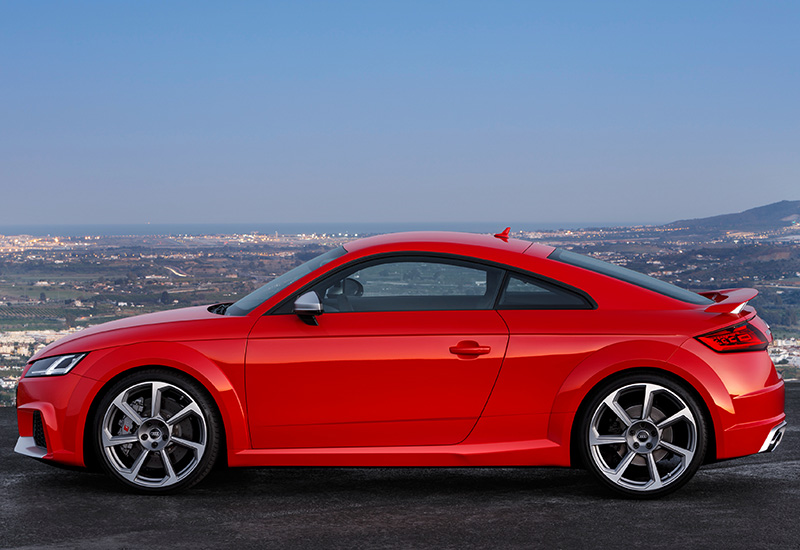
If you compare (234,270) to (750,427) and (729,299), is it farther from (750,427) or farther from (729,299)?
(750,427)

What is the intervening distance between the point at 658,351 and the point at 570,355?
461 millimetres

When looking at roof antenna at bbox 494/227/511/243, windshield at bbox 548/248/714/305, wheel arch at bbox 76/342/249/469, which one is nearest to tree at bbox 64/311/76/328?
wheel arch at bbox 76/342/249/469

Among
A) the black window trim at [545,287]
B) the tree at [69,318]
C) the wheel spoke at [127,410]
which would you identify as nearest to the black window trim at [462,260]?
the black window trim at [545,287]

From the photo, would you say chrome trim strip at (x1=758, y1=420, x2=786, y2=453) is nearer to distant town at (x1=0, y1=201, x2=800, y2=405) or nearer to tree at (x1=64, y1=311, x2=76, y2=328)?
distant town at (x1=0, y1=201, x2=800, y2=405)

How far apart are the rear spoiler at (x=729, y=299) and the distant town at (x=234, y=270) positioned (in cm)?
1085

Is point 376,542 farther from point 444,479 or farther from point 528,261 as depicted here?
point 528,261

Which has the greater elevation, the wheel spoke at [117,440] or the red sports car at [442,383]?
the red sports car at [442,383]

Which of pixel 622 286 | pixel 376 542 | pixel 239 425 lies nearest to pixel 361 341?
pixel 239 425

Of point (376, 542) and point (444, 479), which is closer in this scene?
point (376, 542)

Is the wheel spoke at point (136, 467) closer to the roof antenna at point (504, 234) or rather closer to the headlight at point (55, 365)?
the headlight at point (55, 365)

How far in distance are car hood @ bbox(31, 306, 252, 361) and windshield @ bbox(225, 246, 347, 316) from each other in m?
0.12

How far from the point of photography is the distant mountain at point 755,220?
5275 centimetres

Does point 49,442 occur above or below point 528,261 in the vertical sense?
below

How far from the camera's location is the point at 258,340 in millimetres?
4398
